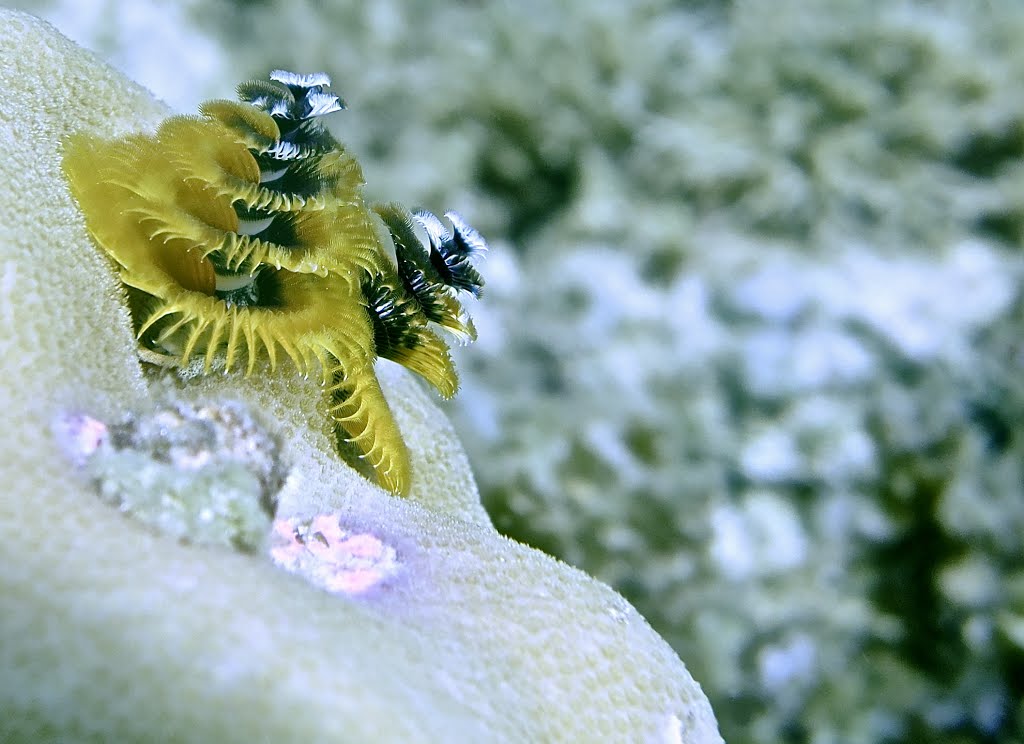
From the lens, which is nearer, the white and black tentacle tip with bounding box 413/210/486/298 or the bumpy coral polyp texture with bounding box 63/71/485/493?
the bumpy coral polyp texture with bounding box 63/71/485/493

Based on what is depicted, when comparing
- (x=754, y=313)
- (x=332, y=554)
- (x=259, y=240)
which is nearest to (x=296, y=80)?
(x=259, y=240)

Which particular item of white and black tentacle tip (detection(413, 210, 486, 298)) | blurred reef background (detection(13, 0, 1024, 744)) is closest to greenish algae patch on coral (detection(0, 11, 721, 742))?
white and black tentacle tip (detection(413, 210, 486, 298))

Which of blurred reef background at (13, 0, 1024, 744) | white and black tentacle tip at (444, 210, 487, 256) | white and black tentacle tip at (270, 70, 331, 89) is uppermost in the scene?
blurred reef background at (13, 0, 1024, 744)

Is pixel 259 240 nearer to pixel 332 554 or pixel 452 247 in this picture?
pixel 452 247

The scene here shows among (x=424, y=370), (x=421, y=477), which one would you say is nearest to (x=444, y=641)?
(x=424, y=370)

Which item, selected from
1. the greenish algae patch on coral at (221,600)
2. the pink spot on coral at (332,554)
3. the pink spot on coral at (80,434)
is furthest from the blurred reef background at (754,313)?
the pink spot on coral at (80,434)

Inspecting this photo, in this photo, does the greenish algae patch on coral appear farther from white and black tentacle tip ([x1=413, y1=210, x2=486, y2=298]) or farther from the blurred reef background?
the blurred reef background

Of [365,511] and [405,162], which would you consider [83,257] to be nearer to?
[365,511]
